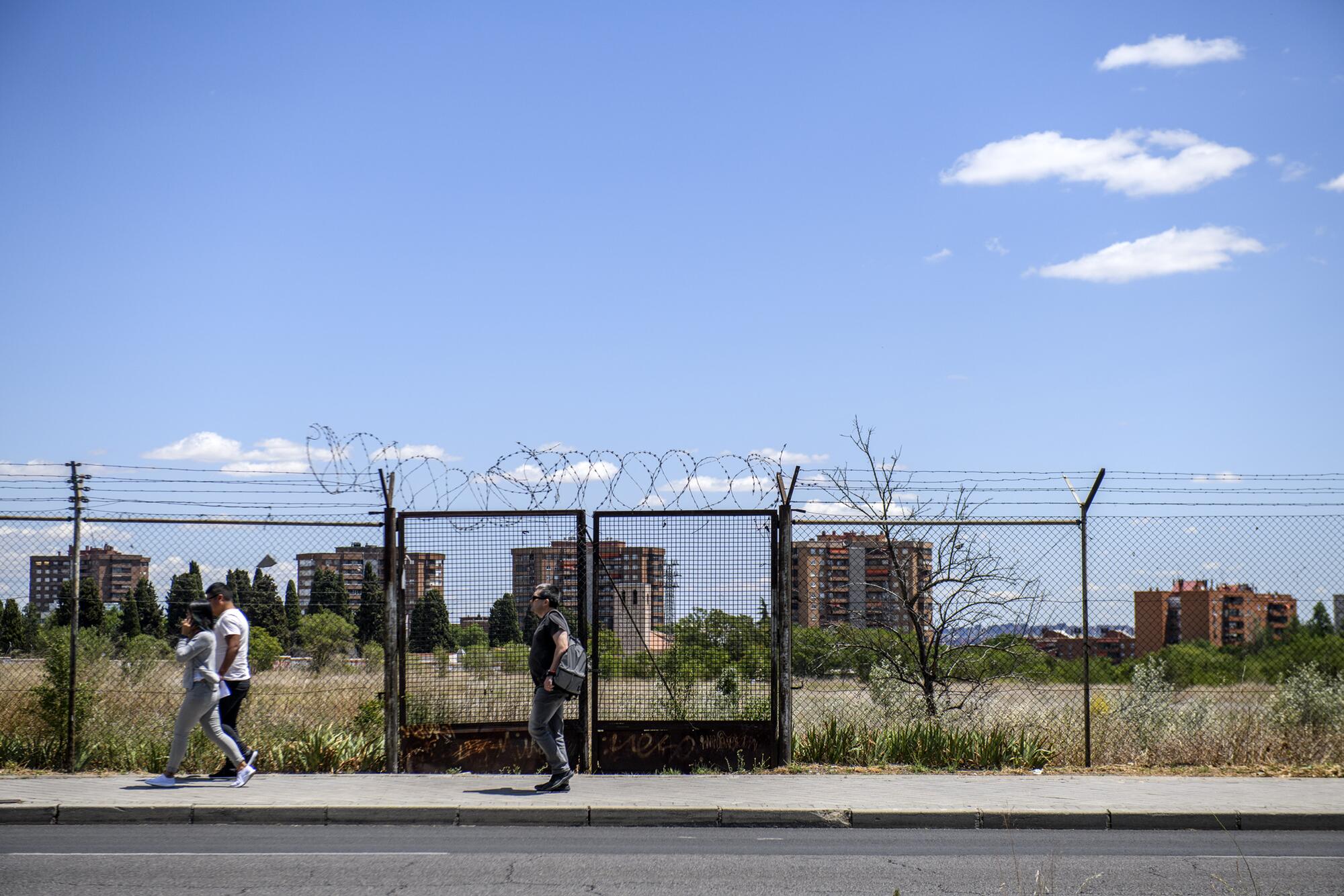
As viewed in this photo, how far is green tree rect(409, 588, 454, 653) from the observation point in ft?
38.3

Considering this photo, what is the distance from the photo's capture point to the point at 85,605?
13641mm

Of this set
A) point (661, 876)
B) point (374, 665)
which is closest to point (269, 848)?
point (661, 876)

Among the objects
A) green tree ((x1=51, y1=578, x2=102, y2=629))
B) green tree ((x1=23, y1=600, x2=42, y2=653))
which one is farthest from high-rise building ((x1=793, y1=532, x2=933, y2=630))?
green tree ((x1=23, y1=600, x2=42, y2=653))

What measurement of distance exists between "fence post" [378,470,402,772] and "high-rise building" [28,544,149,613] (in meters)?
2.56

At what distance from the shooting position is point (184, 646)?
1094 centimetres

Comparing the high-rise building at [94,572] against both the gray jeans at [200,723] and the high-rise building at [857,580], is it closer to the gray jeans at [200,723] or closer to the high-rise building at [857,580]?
the gray jeans at [200,723]

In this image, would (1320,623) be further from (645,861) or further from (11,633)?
(11,633)

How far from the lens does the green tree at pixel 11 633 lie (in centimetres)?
1230

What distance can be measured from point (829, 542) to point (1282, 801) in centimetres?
479

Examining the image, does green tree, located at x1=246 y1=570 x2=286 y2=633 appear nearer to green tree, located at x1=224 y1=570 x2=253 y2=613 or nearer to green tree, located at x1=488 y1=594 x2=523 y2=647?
green tree, located at x1=224 y1=570 x2=253 y2=613

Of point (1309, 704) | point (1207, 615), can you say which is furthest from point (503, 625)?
point (1309, 704)

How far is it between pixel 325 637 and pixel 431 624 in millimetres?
1396

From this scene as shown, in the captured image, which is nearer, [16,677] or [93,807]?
[93,807]

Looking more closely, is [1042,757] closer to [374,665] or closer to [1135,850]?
[1135,850]
